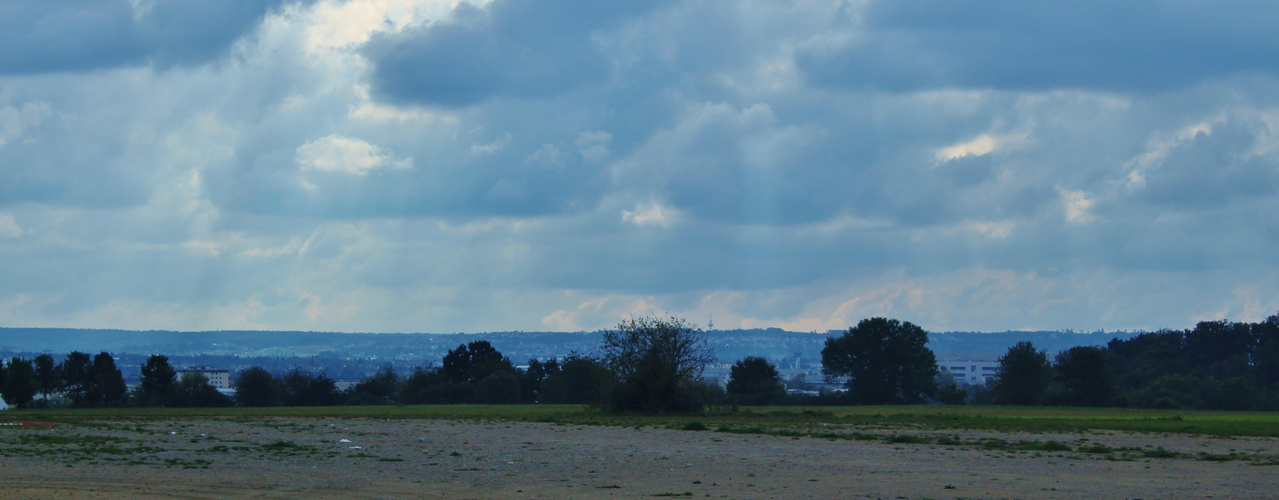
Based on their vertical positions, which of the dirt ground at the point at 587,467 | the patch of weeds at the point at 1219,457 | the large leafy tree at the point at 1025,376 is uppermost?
the large leafy tree at the point at 1025,376

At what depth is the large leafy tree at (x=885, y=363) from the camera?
100 meters

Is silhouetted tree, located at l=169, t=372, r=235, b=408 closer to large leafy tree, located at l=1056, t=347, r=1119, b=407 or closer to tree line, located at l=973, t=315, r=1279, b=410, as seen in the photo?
tree line, located at l=973, t=315, r=1279, b=410

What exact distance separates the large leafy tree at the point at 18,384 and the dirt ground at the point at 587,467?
171 feet

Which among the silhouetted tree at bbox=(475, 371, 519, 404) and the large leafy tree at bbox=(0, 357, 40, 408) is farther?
the silhouetted tree at bbox=(475, 371, 519, 404)

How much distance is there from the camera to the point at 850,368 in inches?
4033

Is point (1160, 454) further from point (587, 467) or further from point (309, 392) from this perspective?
point (309, 392)

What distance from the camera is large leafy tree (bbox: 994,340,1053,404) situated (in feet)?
302

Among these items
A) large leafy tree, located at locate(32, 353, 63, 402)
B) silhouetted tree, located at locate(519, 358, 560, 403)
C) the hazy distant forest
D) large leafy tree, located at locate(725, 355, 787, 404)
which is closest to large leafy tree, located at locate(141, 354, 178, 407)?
the hazy distant forest

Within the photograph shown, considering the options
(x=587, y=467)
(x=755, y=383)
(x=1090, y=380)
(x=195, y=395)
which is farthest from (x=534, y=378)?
(x=587, y=467)

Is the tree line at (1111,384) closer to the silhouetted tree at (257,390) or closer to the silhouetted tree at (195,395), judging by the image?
the silhouetted tree at (257,390)

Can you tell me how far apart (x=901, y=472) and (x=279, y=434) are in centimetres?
2409

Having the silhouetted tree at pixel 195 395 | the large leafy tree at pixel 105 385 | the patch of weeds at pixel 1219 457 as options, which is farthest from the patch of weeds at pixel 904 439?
the large leafy tree at pixel 105 385

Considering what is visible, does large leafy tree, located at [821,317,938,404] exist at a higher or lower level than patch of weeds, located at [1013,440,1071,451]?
higher

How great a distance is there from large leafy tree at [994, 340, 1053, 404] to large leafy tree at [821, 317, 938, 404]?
813 cm
